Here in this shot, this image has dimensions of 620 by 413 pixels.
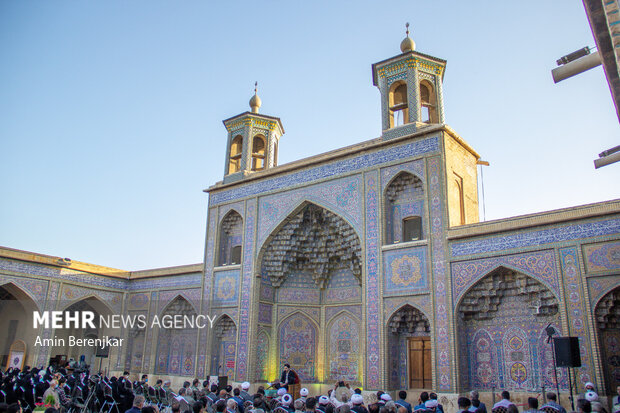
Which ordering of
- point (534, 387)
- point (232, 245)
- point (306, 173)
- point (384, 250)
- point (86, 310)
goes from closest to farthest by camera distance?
point (534, 387) → point (384, 250) → point (306, 173) → point (232, 245) → point (86, 310)

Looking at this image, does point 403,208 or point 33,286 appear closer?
point 403,208

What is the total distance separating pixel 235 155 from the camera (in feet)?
49.1

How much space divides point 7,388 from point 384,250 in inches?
279

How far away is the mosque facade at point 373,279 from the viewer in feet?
29.3

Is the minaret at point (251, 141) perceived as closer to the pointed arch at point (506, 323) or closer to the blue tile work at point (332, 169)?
the blue tile work at point (332, 169)

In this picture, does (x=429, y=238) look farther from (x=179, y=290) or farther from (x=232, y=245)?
(x=179, y=290)

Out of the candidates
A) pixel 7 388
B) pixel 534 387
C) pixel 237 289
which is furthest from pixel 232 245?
pixel 534 387

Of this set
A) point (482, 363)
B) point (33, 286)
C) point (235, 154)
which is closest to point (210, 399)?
point (482, 363)

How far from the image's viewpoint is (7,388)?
7.93 m

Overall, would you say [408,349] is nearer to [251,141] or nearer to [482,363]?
[482,363]

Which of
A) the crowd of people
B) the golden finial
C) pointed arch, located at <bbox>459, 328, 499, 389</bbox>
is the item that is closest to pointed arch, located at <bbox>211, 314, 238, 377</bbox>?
the crowd of people

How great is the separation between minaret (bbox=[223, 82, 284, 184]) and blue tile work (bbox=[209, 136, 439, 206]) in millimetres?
527

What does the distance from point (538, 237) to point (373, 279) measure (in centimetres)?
334

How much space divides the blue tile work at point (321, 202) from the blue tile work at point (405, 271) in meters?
1.09
